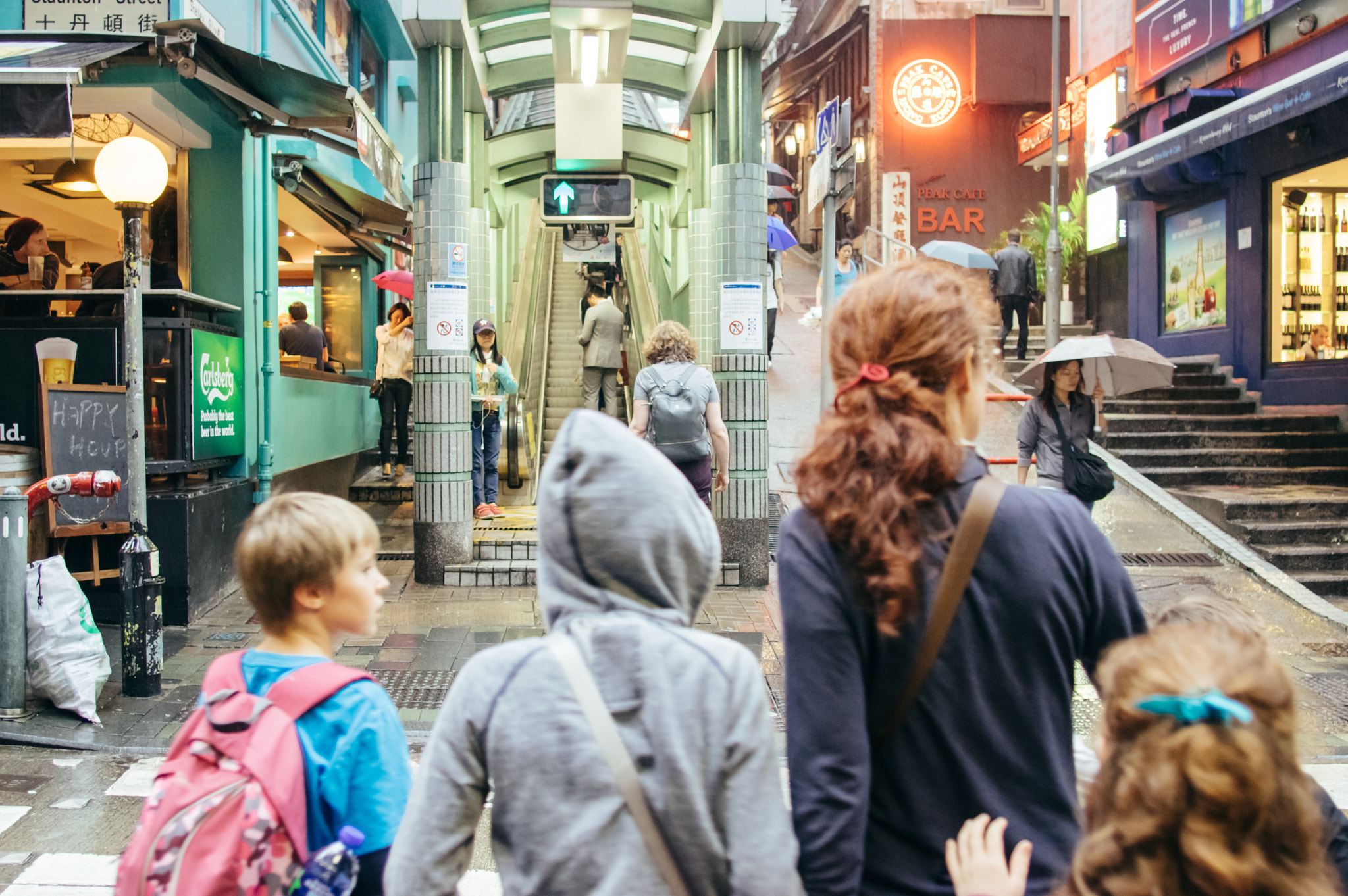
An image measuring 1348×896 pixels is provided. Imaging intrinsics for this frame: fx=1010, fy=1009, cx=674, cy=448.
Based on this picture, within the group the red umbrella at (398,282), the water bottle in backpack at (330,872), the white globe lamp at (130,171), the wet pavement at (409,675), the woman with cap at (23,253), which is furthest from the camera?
the red umbrella at (398,282)

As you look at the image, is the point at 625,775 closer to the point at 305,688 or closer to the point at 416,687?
the point at 305,688

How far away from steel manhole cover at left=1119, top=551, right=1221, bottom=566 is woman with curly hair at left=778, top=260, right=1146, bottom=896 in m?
8.04

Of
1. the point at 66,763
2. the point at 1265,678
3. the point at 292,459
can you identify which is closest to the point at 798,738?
the point at 1265,678

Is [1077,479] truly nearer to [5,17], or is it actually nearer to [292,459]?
[292,459]

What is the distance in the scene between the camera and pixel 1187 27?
13.7 meters

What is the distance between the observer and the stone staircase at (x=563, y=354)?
13.9 m

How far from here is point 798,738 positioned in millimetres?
1549

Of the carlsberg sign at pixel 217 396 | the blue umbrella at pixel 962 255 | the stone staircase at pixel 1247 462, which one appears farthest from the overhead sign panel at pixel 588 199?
the stone staircase at pixel 1247 462

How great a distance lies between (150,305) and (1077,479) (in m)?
6.88

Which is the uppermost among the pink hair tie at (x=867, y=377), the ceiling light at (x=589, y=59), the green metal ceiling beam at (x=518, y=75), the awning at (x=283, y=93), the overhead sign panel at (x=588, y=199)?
the green metal ceiling beam at (x=518, y=75)

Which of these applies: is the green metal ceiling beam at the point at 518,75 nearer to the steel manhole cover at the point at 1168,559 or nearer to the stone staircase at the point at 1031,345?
the stone staircase at the point at 1031,345

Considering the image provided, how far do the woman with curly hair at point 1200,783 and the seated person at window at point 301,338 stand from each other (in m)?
11.6

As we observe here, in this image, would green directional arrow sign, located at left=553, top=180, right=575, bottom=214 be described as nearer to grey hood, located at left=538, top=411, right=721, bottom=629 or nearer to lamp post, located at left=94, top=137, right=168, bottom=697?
lamp post, located at left=94, top=137, right=168, bottom=697

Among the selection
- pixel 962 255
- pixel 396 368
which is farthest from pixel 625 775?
pixel 962 255
